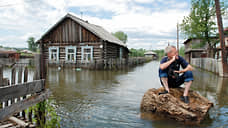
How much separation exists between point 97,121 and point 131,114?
1.01 metres

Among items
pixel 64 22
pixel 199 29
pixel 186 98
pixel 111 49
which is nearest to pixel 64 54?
pixel 64 22

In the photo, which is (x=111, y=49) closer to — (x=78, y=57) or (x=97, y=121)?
(x=78, y=57)

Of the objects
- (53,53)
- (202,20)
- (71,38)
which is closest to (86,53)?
(71,38)

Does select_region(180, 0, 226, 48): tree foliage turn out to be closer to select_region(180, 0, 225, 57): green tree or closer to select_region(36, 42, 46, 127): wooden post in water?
select_region(180, 0, 225, 57): green tree

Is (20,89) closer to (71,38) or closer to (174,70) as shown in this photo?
(174,70)

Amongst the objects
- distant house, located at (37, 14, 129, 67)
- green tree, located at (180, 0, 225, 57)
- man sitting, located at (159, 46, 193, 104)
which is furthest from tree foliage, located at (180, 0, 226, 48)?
man sitting, located at (159, 46, 193, 104)

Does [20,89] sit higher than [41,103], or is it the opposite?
[20,89]

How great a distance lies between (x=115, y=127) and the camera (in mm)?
4066

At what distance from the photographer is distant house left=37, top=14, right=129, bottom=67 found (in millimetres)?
20362

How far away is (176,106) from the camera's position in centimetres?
449

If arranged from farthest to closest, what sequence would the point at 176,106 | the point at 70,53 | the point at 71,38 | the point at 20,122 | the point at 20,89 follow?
the point at 70,53 < the point at 71,38 < the point at 176,106 < the point at 20,122 < the point at 20,89

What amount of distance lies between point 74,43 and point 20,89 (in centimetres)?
1895

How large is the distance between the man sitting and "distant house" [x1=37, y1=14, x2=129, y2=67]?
581 inches

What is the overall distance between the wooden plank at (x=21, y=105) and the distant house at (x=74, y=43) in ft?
52.5
